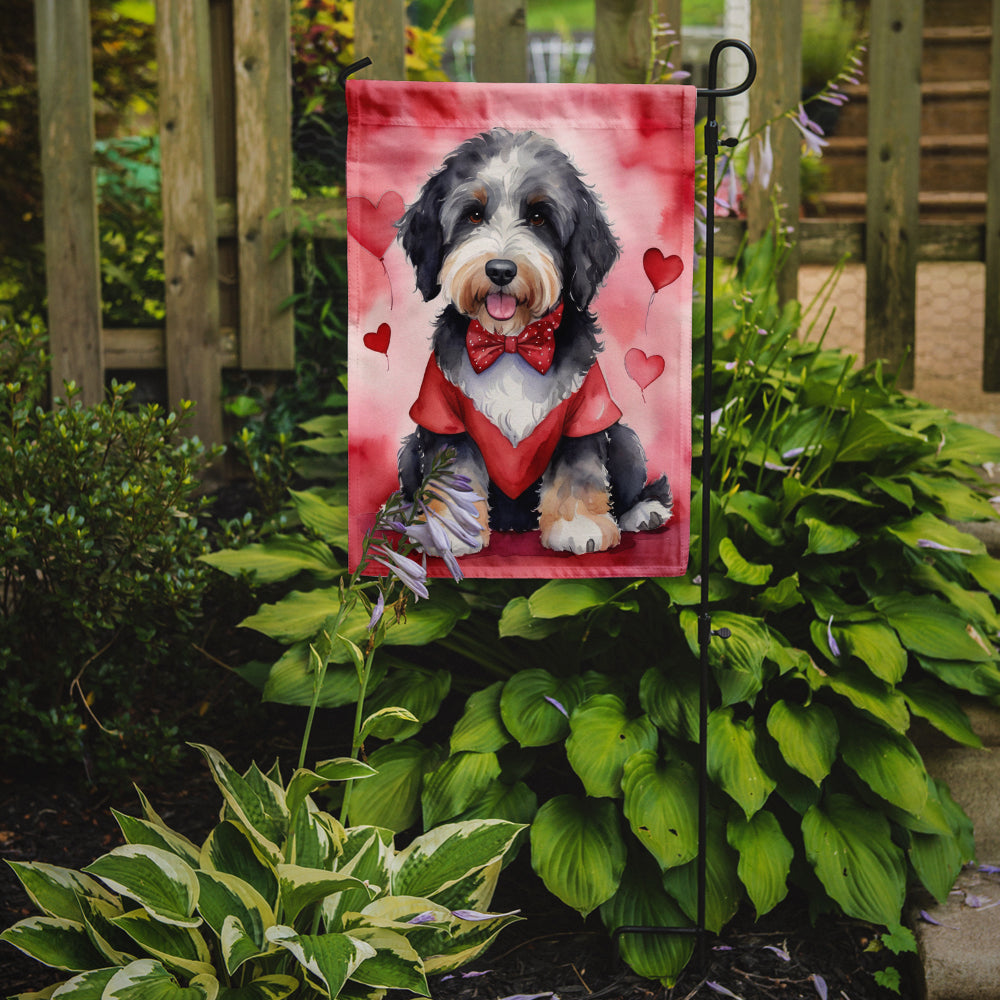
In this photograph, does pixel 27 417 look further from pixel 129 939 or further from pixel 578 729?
pixel 578 729

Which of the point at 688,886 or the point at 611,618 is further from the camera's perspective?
the point at 611,618

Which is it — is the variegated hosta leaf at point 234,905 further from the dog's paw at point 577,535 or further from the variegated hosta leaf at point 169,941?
the dog's paw at point 577,535

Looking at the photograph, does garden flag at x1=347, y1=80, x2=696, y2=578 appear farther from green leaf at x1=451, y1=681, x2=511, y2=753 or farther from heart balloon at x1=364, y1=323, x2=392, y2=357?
green leaf at x1=451, y1=681, x2=511, y2=753

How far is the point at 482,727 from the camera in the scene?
6.66 feet

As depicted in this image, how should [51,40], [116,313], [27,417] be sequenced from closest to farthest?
[27,417]
[51,40]
[116,313]

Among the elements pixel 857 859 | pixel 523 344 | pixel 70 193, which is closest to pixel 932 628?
pixel 857 859

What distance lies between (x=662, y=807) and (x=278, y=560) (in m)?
1.06

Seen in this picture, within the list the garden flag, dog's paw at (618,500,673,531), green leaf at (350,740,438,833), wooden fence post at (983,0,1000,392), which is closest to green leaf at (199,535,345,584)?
green leaf at (350,740,438,833)

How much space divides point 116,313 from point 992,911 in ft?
10.3

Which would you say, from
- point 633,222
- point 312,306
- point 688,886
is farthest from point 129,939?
point 312,306

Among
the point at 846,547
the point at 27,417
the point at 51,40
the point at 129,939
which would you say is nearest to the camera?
the point at 129,939

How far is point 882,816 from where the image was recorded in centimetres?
200

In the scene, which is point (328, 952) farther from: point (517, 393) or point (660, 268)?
point (660, 268)

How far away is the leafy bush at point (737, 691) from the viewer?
6.30ft
